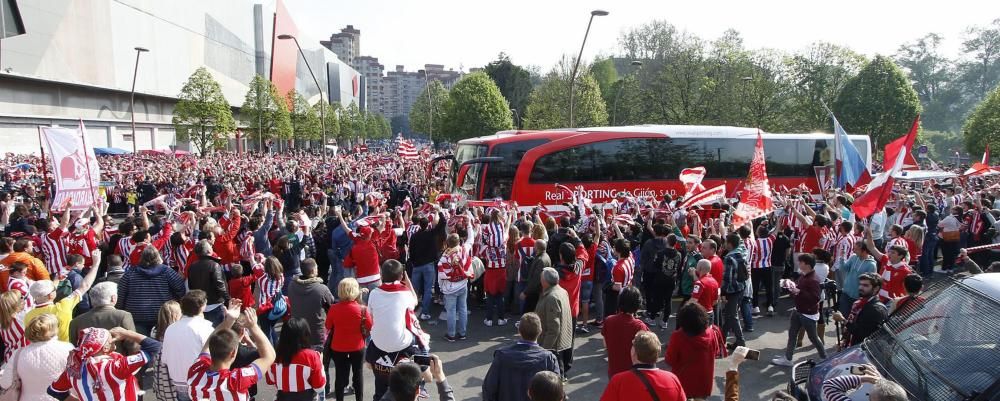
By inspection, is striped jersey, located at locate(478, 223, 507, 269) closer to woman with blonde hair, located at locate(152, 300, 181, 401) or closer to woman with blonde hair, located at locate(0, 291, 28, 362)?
woman with blonde hair, located at locate(152, 300, 181, 401)

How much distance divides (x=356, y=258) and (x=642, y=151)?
1097cm

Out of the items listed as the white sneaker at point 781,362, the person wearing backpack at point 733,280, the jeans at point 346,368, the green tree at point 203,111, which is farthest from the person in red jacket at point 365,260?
the green tree at point 203,111

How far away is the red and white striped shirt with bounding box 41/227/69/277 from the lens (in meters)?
8.77

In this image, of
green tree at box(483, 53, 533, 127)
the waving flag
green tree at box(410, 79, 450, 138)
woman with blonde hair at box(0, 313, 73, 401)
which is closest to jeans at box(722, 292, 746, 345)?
the waving flag

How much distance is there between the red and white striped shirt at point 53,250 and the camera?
877 cm

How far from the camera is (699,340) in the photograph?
494 cm

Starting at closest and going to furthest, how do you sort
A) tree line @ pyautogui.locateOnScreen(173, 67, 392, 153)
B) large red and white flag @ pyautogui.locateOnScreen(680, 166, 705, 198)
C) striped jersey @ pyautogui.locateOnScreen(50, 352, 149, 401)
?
striped jersey @ pyautogui.locateOnScreen(50, 352, 149, 401), large red and white flag @ pyautogui.locateOnScreen(680, 166, 705, 198), tree line @ pyautogui.locateOnScreen(173, 67, 392, 153)

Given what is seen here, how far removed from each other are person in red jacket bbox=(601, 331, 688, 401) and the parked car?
4.65ft

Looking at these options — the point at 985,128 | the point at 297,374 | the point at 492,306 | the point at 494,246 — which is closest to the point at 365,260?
the point at 494,246

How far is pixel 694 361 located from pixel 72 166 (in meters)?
10.2

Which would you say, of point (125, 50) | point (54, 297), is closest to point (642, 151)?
point (54, 297)

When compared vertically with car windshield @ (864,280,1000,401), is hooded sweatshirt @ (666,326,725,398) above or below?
below

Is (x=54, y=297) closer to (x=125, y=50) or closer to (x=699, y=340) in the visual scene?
(x=699, y=340)

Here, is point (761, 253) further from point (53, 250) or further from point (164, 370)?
point (53, 250)
